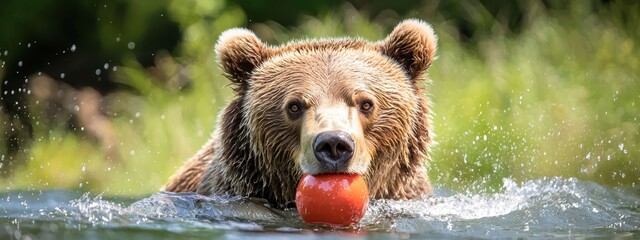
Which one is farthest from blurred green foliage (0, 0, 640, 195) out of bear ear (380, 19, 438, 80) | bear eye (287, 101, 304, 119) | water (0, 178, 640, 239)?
bear eye (287, 101, 304, 119)

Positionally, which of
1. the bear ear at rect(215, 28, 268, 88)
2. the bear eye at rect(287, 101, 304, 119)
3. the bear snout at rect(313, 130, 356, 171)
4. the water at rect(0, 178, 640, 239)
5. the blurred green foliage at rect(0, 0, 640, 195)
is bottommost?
the water at rect(0, 178, 640, 239)

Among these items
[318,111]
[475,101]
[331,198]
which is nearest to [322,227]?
[331,198]

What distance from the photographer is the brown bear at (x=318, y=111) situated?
5711 millimetres

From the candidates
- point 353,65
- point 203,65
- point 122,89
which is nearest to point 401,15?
point 203,65

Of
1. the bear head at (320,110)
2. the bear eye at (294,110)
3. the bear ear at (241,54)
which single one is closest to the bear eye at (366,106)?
the bear head at (320,110)

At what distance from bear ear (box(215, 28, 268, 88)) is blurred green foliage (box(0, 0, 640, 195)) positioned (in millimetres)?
2752

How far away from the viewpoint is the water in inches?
209

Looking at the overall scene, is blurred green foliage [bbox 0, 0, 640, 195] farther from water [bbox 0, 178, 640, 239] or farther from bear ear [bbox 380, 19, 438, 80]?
bear ear [bbox 380, 19, 438, 80]

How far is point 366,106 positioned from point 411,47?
0.55 metres

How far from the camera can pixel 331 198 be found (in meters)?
5.32

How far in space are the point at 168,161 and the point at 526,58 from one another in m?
3.09

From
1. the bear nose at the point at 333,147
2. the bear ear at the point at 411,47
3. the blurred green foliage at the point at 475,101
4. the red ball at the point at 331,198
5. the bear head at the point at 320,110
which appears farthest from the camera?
the blurred green foliage at the point at 475,101

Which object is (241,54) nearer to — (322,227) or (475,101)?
(322,227)

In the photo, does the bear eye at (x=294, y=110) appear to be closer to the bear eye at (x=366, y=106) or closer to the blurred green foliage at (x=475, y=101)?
the bear eye at (x=366, y=106)
